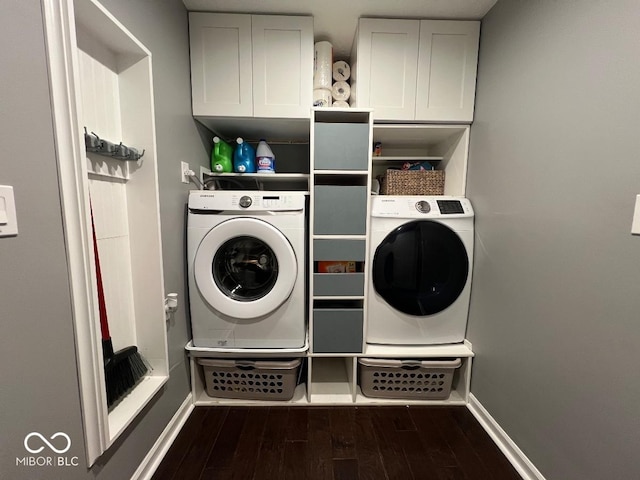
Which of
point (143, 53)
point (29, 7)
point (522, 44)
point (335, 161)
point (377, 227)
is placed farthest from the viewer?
point (377, 227)

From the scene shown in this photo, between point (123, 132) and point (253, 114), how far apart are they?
2.29 feet

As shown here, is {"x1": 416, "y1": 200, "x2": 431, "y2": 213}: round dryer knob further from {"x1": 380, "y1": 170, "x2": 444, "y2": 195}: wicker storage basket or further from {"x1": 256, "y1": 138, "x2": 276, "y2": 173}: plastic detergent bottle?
{"x1": 256, "y1": 138, "x2": 276, "y2": 173}: plastic detergent bottle

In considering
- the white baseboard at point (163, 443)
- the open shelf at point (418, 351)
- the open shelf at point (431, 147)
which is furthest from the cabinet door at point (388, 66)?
the white baseboard at point (163, 443)

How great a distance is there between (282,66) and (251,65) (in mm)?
185

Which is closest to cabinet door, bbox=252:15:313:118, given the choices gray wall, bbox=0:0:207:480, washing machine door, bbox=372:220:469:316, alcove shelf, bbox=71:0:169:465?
alcove shelf, bbox=71:0:169:465

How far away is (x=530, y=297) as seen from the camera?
3.79ft

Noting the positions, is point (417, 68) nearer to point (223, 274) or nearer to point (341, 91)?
point (341, 91)

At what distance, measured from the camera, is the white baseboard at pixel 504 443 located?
1.13 m

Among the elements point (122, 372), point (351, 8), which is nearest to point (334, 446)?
point (122, 372)

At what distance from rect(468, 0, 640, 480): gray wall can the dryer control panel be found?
13 cm

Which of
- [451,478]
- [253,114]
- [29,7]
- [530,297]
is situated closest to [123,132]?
[29,7]

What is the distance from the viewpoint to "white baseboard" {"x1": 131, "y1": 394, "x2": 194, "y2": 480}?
1.11m

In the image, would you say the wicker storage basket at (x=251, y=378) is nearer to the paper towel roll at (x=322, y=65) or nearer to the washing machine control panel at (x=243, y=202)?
the washing machine control panel at (x=243, y=202)

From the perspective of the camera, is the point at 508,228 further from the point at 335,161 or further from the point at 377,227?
the point at 335,161
